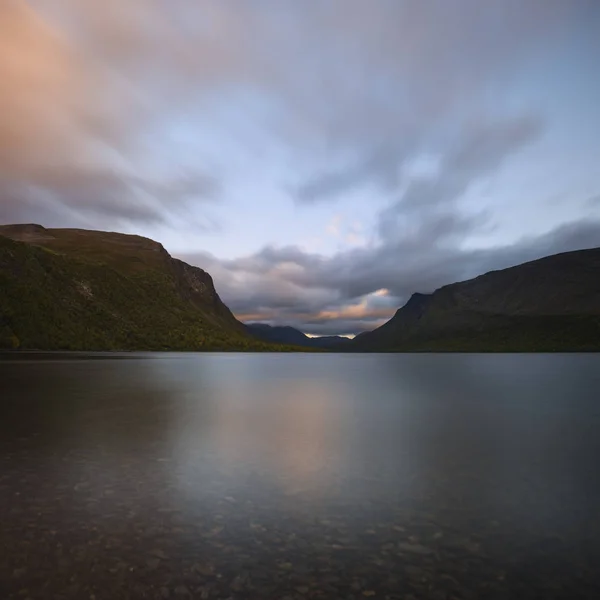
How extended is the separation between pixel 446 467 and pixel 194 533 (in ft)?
56.2

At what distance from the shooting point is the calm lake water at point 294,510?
1298 cm

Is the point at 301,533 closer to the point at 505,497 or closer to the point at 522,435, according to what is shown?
the point at 505,497

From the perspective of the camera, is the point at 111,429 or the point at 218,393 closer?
the point at 111,429

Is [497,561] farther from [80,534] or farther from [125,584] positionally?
[80,534]

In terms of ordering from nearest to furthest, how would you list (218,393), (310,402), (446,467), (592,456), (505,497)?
1. (505,497)
2. (446,467)
3. (592,456)
4. (310,402)
5. (218,393)

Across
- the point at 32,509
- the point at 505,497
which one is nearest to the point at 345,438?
the point at 505,497

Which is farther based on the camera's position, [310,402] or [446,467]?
[310,402]

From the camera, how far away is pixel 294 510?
64.1ft

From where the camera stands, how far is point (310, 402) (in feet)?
222

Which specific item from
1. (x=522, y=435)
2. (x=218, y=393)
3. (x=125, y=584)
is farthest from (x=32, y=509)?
(x=218, y=393)

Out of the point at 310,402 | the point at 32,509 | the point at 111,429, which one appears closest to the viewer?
the point at 32,509

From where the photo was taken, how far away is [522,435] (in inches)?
1556

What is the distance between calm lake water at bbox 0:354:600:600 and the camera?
13.0m

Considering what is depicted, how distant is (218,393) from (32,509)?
5978cm
